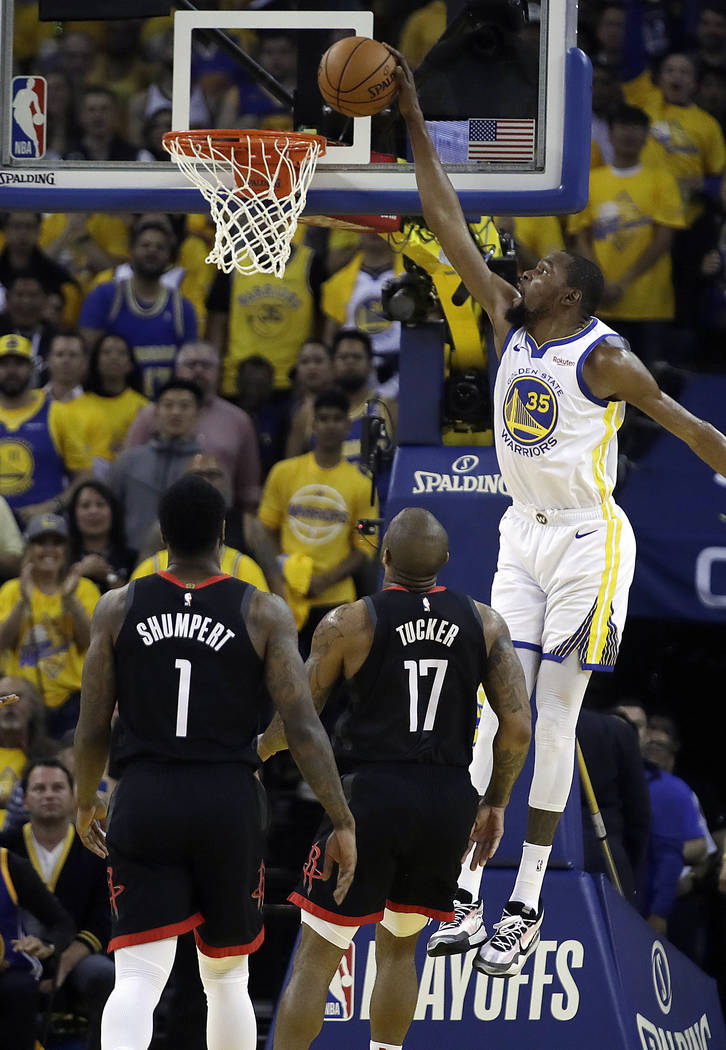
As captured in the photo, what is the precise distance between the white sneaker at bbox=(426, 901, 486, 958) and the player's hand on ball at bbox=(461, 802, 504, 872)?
24cm

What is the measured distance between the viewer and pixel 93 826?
620 cm

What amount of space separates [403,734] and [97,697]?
1159 millimetres

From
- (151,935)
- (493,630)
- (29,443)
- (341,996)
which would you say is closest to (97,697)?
(151,935)

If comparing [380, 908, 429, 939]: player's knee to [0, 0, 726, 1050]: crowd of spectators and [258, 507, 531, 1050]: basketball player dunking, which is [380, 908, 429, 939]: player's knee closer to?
[258, 507, 531, 1050]: basketball player dunking

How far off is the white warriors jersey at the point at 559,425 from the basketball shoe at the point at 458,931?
1.55 meters

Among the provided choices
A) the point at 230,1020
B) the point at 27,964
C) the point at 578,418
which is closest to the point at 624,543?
the point at 578,418

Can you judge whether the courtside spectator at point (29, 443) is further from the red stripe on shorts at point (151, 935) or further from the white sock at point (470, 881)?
the red stripe on shorts at point (151, 935)

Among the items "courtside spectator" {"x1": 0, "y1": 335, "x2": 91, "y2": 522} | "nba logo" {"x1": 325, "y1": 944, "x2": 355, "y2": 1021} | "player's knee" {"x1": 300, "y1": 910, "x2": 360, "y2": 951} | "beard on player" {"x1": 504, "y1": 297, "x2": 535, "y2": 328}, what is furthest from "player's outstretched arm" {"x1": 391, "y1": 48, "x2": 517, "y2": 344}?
"courtside spectator" {"x1": 0, "y1": 335, "x2": 91, "y2": 522}

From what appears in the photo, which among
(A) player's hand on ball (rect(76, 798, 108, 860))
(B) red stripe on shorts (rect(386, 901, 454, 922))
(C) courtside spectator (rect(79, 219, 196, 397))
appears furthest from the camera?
(C) courtside spectator (rect(79, 219, 196, 397))

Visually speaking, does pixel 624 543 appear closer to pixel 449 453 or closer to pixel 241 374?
pixel 449 453

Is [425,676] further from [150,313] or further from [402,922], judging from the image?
[150,313]

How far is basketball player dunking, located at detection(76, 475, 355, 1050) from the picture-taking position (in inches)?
228

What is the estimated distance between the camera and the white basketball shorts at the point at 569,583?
6848 mm

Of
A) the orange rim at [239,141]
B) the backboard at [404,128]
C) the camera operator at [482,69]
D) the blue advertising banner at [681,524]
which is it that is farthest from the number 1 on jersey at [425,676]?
the blue advertising banner at [681,524]
